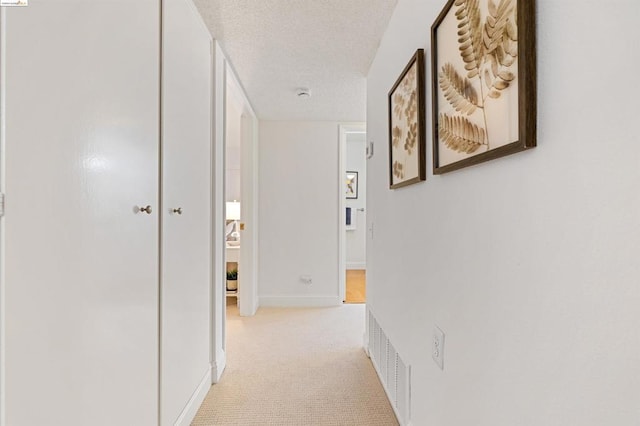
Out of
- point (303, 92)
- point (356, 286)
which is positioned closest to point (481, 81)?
point (303, 92)

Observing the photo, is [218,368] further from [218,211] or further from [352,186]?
[352,186]

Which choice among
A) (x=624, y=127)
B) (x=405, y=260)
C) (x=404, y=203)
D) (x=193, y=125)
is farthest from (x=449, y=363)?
(x=193, y=125)

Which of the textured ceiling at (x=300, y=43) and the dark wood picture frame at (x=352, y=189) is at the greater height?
the textured ceiling at (x=300, y=43)

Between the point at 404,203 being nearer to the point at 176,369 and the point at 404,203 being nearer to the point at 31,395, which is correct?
the point at 176,369

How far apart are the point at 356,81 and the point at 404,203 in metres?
1.52

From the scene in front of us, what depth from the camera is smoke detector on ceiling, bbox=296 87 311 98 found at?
310cm

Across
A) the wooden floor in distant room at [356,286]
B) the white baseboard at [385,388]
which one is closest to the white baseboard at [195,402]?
the white baseboard at [385,388]

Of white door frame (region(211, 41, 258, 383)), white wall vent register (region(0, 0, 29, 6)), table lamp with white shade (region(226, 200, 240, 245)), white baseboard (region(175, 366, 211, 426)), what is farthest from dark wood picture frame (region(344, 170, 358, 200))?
white wall vent register (region(0, 0, 29, 6))

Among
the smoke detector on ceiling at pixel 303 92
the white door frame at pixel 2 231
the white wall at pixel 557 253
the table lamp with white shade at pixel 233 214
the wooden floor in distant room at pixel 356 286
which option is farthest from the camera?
the table lamp with white shade at pixel 233 214

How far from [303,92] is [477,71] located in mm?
2323

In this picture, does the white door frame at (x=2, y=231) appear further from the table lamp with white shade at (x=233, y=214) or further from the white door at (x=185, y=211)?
the table lamp with white shade at (x=233, y=214)

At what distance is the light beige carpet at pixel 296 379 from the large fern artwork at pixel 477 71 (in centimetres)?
153

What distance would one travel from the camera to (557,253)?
70cm

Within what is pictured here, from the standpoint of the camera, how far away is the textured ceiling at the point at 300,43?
187 cm
